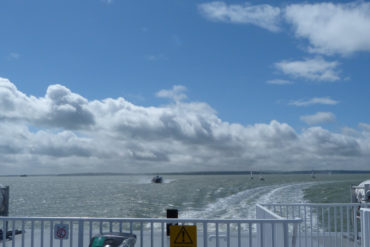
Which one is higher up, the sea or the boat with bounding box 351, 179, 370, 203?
the boat with bounding box 351, 179, 370, 203

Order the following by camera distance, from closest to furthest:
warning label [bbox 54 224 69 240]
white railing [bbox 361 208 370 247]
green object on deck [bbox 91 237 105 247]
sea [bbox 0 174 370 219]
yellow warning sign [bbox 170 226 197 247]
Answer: green object on deck [bbox 91 237 105 247], yellow warning sign [bbox 170 226 197 247], warning label [bbox 54 224 69 240], white railing [bbox 361 208 370 247], sea [bbox 0 174 370 219]

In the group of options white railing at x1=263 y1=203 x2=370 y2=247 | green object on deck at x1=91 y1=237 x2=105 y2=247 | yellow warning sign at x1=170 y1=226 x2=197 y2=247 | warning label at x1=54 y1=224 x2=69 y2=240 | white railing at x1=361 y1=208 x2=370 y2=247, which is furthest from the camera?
white railing at x1=263 y1=203 x2=370 y2=247

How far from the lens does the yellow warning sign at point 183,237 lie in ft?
18.0

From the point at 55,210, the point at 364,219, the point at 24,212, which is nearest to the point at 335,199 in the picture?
the point at 55,210

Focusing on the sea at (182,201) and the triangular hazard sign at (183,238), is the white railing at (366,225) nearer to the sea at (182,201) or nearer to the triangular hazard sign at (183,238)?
the triangular hazard sign at (183,238)

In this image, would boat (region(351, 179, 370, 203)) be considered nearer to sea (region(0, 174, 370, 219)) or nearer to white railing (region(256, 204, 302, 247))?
white railing (region(256, 204, 302, 247))

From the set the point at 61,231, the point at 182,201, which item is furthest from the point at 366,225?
the point at 182,201

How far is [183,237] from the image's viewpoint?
5504 mm

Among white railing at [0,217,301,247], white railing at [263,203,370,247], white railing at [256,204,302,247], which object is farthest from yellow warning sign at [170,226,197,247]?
white railing at [263,203,370,247]

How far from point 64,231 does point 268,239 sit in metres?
3.62

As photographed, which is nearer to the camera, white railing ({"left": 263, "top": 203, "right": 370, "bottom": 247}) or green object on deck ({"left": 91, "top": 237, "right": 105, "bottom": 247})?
green object on deck ({"left": 91, "top": 237, "right": 105, "bottom": 247})

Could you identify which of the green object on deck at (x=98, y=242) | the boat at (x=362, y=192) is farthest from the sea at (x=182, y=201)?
the green object on deck at (x=98, y=242)

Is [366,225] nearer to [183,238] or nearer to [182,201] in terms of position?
[183,238]

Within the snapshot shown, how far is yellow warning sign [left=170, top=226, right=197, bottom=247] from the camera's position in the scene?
5480 mm
